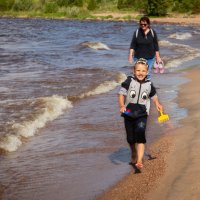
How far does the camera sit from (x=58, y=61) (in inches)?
744

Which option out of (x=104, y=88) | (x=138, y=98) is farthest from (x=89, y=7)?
(x=138, y=98)

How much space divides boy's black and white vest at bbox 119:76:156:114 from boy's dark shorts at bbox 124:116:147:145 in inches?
8.3

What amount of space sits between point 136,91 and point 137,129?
44 cm

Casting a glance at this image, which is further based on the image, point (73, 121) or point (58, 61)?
point (58, 61)

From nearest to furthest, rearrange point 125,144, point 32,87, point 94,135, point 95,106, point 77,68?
point 125,144 < point 94,135 < point 95,106 < point 32,87 < point 77,68

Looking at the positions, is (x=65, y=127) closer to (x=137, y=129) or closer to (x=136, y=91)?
(x=137, y=129)

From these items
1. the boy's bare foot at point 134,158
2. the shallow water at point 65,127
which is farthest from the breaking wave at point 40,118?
the boy's bare foot at point 134,158

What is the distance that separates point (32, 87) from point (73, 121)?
151 inches

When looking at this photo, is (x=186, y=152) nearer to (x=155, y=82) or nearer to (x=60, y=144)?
(x=60, y=144)

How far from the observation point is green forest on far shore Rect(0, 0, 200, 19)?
68.3 meters

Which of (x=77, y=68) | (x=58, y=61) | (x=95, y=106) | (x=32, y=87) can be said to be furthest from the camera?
(x=58, y=61)

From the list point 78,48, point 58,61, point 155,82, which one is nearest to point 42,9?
point 78,48

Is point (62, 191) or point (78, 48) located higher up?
point (62, 191)

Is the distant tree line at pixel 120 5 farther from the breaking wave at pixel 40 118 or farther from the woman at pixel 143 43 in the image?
the woman at pixel 143 43
